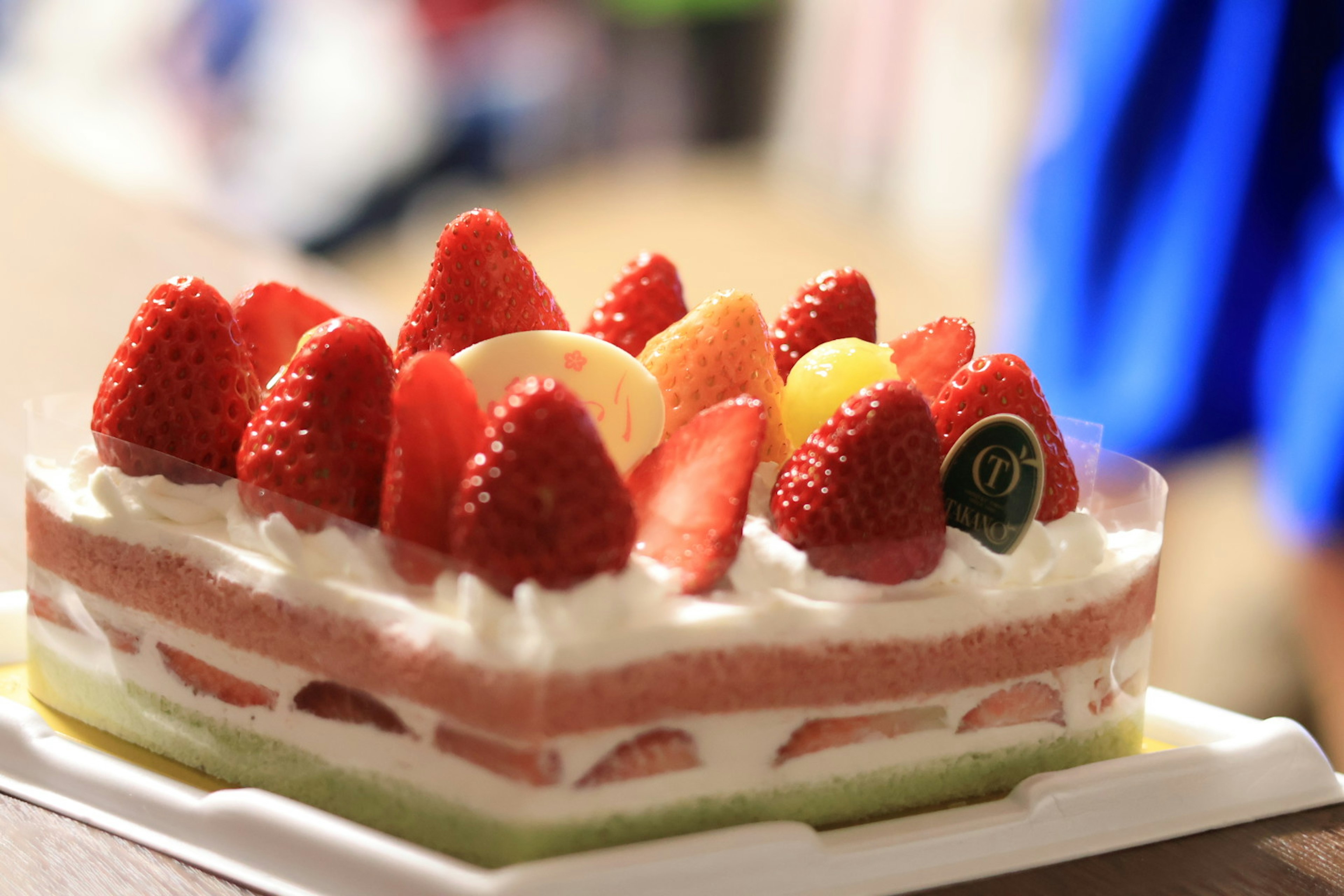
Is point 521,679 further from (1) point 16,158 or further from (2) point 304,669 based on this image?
(1) point 16,158

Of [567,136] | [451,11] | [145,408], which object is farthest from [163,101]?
[145,408]

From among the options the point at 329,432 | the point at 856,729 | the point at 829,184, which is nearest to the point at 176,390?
the point at 329,432

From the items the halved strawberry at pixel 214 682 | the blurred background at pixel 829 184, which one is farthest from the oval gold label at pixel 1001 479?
the blurred background at pixel 829 184

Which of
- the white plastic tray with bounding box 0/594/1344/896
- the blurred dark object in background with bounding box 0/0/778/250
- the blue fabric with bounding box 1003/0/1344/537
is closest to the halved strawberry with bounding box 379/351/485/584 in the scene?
the white plastic tray with bounding box 0/594/1344/896

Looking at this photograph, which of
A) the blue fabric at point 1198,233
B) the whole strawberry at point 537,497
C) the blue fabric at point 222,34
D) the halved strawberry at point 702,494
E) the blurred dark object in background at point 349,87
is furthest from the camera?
the blue fabric at point 222,34

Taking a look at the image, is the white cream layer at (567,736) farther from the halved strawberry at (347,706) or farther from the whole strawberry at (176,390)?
the whole strawberry at (176,390)

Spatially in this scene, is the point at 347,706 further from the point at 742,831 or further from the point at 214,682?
the point at 742,831
